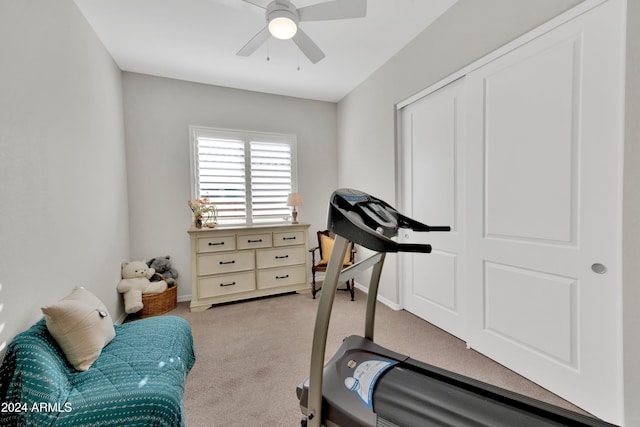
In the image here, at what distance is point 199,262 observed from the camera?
3.09 m

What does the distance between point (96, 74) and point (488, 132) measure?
3.43 meters

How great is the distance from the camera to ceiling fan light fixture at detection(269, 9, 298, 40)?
1.84 m

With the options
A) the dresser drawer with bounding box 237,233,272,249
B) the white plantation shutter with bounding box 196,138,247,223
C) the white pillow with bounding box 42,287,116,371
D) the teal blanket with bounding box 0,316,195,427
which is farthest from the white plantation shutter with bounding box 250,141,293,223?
the teal blanket with bounding box 0,316,195,427

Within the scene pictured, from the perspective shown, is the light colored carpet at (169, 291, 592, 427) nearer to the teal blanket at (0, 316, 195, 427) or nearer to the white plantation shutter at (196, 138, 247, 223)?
the teal blanket at (0, 316, 195, 427)

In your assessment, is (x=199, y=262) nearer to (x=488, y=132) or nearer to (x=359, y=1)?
(x=359, y=1)

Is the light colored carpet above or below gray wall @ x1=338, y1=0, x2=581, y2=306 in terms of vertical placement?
below

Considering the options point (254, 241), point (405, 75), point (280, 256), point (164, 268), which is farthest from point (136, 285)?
point (405, 75)

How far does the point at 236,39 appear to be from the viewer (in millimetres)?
2582

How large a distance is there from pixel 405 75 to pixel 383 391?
2843 millimetres

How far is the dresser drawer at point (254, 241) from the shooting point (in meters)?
3.28

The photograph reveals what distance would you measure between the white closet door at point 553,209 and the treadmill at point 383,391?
717mm

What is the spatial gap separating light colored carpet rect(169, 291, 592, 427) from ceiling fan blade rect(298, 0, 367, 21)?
2.56m

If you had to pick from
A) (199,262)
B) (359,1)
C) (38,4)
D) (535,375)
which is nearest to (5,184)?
(38,4)

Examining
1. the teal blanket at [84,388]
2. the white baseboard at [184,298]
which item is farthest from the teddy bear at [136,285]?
the teal blanket at [84,388]
